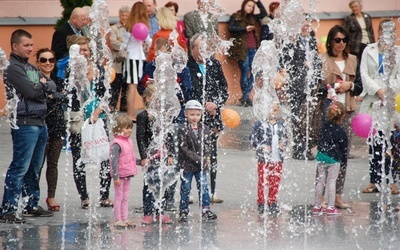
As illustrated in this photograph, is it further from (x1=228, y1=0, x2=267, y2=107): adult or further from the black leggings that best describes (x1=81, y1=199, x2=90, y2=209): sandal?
(x1=228, y1=0, x2=267, y2=107): adult

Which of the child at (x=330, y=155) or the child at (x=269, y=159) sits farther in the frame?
the child at (x=330, y=155)

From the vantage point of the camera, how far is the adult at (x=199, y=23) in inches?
678

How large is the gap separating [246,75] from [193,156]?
867 cm

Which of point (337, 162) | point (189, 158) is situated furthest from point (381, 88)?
point (189, 158)

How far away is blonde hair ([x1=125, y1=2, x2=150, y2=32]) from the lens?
17.1 meters

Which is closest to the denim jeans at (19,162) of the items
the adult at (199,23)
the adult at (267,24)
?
the adult at (199,23)

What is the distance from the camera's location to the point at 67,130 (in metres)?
11.9

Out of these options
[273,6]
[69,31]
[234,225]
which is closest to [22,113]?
[234,225]

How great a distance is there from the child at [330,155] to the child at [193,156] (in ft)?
4.08

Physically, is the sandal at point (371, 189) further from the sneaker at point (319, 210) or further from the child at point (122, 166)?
the child at point (122, 166)

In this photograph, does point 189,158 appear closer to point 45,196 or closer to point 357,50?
point 45,196

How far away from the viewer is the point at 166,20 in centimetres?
1697

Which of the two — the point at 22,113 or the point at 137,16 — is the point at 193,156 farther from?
the point at 137,16

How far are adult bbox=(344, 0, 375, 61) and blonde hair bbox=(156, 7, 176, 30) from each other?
4655 millimetres
